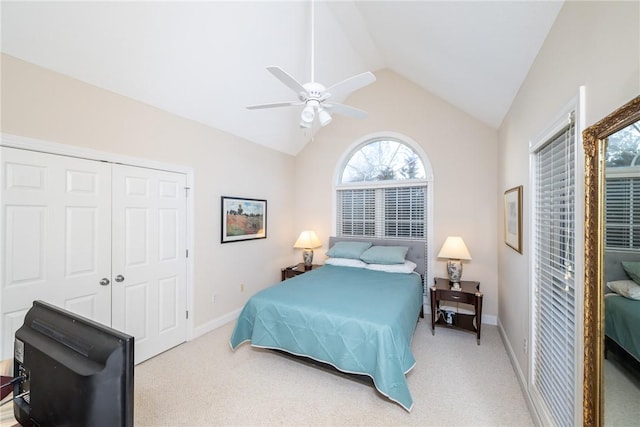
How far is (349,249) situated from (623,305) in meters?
3.19

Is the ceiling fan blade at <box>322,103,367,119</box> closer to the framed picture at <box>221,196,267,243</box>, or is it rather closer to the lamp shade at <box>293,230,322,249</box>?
the framed picture at <box>221,196,267,243</box>

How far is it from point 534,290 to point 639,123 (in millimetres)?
1561

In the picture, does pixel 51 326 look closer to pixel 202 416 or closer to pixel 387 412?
pixel 202 416

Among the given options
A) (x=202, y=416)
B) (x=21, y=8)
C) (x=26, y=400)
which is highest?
(x=21, y=8)

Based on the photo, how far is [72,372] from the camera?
682 millimetres

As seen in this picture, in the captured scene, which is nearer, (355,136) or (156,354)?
(156,354)

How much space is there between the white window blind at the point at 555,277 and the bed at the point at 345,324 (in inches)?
35.2

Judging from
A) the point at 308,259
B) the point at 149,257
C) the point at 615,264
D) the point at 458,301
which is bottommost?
the point at 458,301

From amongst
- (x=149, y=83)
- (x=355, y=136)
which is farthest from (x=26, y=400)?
(x=355, y=136)

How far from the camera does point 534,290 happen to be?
1.99m

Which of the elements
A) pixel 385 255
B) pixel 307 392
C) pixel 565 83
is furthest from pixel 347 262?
pixel 565 83

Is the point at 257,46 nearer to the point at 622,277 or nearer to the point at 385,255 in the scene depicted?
the point at 385,255

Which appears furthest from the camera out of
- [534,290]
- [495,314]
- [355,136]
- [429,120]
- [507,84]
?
[355,136]

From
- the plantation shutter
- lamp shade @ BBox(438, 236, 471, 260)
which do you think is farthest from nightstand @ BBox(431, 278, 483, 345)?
the plantation shutter
